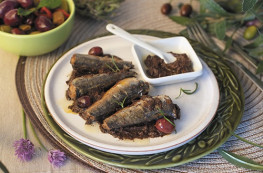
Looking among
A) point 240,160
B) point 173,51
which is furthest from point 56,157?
point 173,51

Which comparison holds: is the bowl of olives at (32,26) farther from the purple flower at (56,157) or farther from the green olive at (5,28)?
the purple flower at (56,157)

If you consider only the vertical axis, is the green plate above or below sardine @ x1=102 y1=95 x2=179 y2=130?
below

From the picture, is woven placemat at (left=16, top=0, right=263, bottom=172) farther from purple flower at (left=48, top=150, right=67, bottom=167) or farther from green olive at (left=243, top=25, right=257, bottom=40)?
green olive at (left=243, top=25, right=257, bottom=40)

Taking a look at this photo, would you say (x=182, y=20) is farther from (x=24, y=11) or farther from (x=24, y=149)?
(x=24, y=149)

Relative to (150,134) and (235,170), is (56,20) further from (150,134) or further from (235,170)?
(235,170)

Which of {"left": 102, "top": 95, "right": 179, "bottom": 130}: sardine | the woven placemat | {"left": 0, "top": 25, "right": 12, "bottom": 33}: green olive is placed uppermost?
{"left": 0, "top": 25, "right": 12, "bottom": 33}: green olive

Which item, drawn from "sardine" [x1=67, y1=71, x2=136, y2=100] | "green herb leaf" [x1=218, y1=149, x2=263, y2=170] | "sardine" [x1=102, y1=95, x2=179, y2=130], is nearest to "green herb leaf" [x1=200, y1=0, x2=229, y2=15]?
"sardine" [x1=67, y1=71, x2=136, y2=100]

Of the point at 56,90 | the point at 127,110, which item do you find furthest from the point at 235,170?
the point at 56,90

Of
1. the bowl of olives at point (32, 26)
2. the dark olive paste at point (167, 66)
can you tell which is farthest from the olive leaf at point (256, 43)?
the bowl of olives at point (32, 26)
